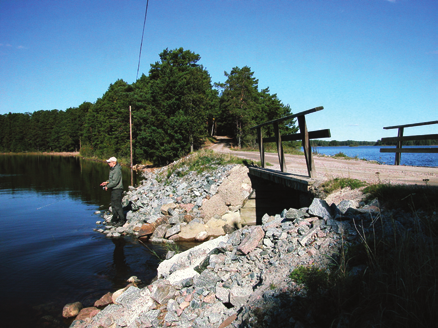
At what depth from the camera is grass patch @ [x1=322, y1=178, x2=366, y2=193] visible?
226 inches

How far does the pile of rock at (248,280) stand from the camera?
3.66 m

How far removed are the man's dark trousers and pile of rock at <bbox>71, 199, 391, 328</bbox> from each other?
200 inches

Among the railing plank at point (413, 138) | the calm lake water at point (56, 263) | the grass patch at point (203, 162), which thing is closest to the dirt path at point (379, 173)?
the railing plank at point (413, 138)

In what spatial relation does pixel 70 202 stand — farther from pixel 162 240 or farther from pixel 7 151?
pixel 7 151

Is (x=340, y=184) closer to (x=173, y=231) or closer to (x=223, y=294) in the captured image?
(x=223, y=294)

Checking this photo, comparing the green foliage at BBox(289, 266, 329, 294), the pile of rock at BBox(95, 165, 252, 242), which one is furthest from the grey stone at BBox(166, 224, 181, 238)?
the green foliage at BBox(289, 266, 329, 294)

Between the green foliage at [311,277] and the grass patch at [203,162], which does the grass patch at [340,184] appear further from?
the grass patch at [203,162]

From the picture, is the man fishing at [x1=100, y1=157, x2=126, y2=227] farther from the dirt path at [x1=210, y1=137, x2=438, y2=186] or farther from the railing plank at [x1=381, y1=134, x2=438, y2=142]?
the railing plank at [x1=381, y1=134, x2=438, y2=142]

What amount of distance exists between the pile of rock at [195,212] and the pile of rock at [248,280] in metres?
3.93

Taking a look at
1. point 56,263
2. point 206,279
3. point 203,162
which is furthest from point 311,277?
point 203,162

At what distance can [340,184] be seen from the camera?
5.97 m

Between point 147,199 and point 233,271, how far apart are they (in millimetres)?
9927

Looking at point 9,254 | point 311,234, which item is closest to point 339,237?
point 311,234

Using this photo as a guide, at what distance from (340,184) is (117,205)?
759 cm
